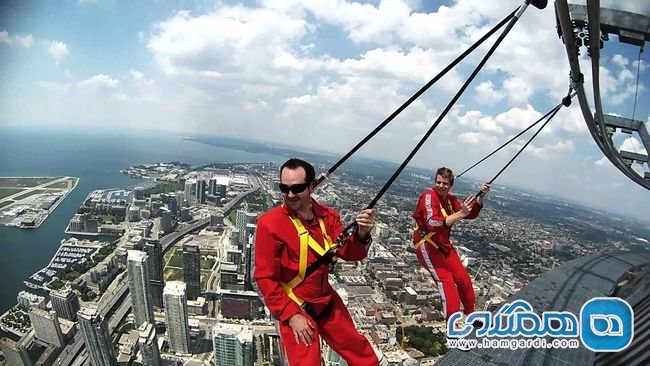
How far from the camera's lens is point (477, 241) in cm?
2097

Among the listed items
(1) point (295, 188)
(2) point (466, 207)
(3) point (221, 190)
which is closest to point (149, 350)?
(2) point (466, 207)

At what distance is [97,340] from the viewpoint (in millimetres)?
11742

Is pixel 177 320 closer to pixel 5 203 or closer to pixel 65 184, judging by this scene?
pixel 5 203

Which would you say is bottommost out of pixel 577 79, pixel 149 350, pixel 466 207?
pixel 149 350

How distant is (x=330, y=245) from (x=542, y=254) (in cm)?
2233

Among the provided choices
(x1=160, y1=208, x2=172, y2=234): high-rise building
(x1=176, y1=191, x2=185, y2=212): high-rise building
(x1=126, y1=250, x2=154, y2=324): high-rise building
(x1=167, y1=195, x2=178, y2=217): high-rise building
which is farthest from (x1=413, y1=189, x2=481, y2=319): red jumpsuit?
(x1=176, y1=191, x2=185, y2=212): high-rise building

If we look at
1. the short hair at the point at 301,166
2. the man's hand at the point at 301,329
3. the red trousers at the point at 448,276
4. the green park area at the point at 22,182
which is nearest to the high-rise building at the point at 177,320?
the green park area at the point at 22,182

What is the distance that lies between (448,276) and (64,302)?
55.7ft

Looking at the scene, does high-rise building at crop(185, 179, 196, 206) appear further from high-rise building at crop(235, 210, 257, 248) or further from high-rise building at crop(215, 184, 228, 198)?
high-rise building at crop(235, 210, 257, 248)

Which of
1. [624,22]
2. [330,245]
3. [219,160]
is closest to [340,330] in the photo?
[330,245]

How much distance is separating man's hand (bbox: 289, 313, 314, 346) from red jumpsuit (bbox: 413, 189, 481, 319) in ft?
4.07

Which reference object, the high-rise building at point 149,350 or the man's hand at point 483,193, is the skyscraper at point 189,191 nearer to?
the high-rise building at point 149,350

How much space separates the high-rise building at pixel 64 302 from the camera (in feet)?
46.6

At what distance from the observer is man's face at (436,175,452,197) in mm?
2299
